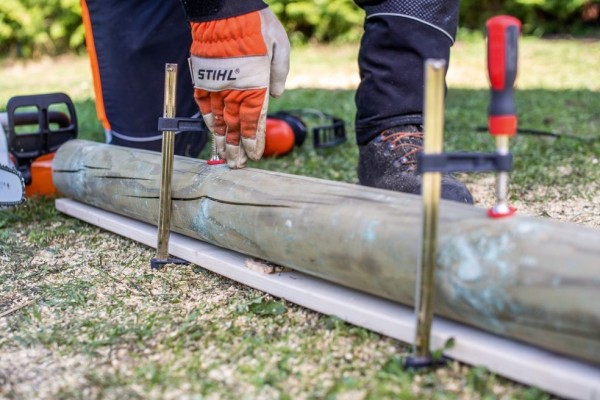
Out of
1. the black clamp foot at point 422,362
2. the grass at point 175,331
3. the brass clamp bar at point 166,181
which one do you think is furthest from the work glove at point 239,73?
the black clamp foot at point 422,362

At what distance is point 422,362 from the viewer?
146 cm

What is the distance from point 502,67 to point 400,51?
95cm

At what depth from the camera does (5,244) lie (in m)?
2.50

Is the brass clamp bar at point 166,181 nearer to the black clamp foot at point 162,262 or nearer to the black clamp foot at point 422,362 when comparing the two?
the black clamp foot at point 162,262

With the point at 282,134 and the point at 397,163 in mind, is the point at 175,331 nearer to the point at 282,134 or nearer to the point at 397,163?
the point at 397,163

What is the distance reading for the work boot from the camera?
2.07 m

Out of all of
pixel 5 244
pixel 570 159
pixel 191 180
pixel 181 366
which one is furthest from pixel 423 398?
pixel 570 159

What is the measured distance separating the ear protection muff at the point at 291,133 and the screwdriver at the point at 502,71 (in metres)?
2.23

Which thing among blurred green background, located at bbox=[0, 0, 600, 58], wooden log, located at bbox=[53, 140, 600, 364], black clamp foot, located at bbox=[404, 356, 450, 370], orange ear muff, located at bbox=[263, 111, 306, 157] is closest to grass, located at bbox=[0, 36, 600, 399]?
black clamp foot, located at bbox=[404, 356, 450, 370]

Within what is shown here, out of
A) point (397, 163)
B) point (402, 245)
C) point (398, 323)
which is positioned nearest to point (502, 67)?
point (402, 245)

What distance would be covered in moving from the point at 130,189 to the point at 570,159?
6.70 ft

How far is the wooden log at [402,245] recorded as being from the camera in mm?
1305

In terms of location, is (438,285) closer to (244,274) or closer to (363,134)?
(244,274)

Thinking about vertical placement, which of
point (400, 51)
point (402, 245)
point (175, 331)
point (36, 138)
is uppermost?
point (400, 51)
